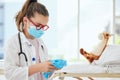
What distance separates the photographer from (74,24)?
3.97m

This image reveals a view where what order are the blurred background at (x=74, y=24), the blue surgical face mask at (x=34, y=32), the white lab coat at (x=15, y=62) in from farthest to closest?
the blurred background at (x=74, y=24) → the blue surgical face mask at (x=34, y=32) → the white lab coat at (x=15, y=62)

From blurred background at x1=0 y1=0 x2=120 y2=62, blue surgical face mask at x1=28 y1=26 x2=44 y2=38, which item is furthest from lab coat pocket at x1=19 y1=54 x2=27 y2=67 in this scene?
blurred background at x1=0 y1=0 x2=120 y2=62

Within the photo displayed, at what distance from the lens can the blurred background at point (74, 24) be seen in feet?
12.9

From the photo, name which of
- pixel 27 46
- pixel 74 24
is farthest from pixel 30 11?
pixel 74 24

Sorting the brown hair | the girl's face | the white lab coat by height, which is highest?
the brown hair

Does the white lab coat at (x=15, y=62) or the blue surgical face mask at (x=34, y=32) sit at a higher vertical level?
the blue surgical face mask at (x=34, y=32)

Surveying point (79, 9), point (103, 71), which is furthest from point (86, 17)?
point (103, 71)

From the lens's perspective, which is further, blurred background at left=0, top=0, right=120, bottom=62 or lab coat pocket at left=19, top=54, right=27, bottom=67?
blurred background at left=0, top=0, right=120, bottom=62

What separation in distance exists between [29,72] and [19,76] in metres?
0.07

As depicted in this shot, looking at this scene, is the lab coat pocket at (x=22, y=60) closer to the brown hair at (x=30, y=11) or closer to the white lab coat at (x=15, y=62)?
the white lab coat at (x=15, y=62)

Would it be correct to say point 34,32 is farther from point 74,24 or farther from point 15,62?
point 74,24

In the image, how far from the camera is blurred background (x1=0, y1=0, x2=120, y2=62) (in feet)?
12.9

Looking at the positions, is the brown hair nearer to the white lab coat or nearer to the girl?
the girl

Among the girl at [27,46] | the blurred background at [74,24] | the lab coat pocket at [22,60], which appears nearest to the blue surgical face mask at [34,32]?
the girl at [27,46]
